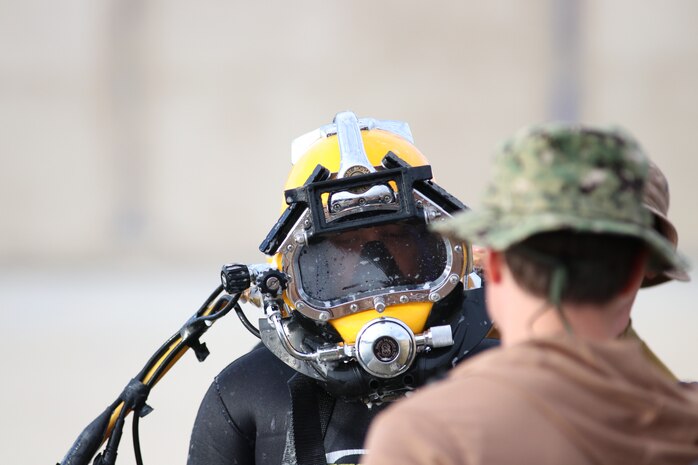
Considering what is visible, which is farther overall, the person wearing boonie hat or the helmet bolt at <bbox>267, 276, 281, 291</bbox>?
the helmet bolt at <bbox>267, 276, 281, 291</bbox>

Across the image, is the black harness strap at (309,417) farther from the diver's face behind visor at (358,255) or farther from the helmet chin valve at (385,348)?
the helmet chin valve at (385,348)

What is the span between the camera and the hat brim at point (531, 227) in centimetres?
102

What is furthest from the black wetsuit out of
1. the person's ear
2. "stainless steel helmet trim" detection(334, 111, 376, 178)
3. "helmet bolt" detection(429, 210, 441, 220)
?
the person's ear

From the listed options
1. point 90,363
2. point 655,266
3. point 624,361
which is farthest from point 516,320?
point 90,363

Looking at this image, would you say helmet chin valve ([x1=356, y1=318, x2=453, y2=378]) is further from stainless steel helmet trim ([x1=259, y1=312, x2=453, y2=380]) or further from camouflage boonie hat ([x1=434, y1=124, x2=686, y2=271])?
camouflage boonie hat ([x1=434, y1=124, x2=686, y2=271])

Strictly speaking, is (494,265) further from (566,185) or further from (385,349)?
(385,349)

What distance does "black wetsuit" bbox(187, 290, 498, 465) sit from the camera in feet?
6.47

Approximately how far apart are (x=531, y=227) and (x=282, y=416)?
1.11m

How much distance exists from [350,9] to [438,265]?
5.17 metres

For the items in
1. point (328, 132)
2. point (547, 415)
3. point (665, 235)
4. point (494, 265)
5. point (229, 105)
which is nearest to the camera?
point (547, 415)

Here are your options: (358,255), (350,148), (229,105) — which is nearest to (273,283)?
(358,255)

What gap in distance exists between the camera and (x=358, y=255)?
2.03m

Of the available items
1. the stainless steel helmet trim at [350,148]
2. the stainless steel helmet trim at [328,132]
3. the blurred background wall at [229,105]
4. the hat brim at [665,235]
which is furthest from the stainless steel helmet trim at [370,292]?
the blurred background wall at [229,105]


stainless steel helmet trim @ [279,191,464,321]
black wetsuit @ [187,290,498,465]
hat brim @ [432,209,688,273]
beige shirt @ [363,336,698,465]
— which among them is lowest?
black wetsuit @ [187,290,498,465]
